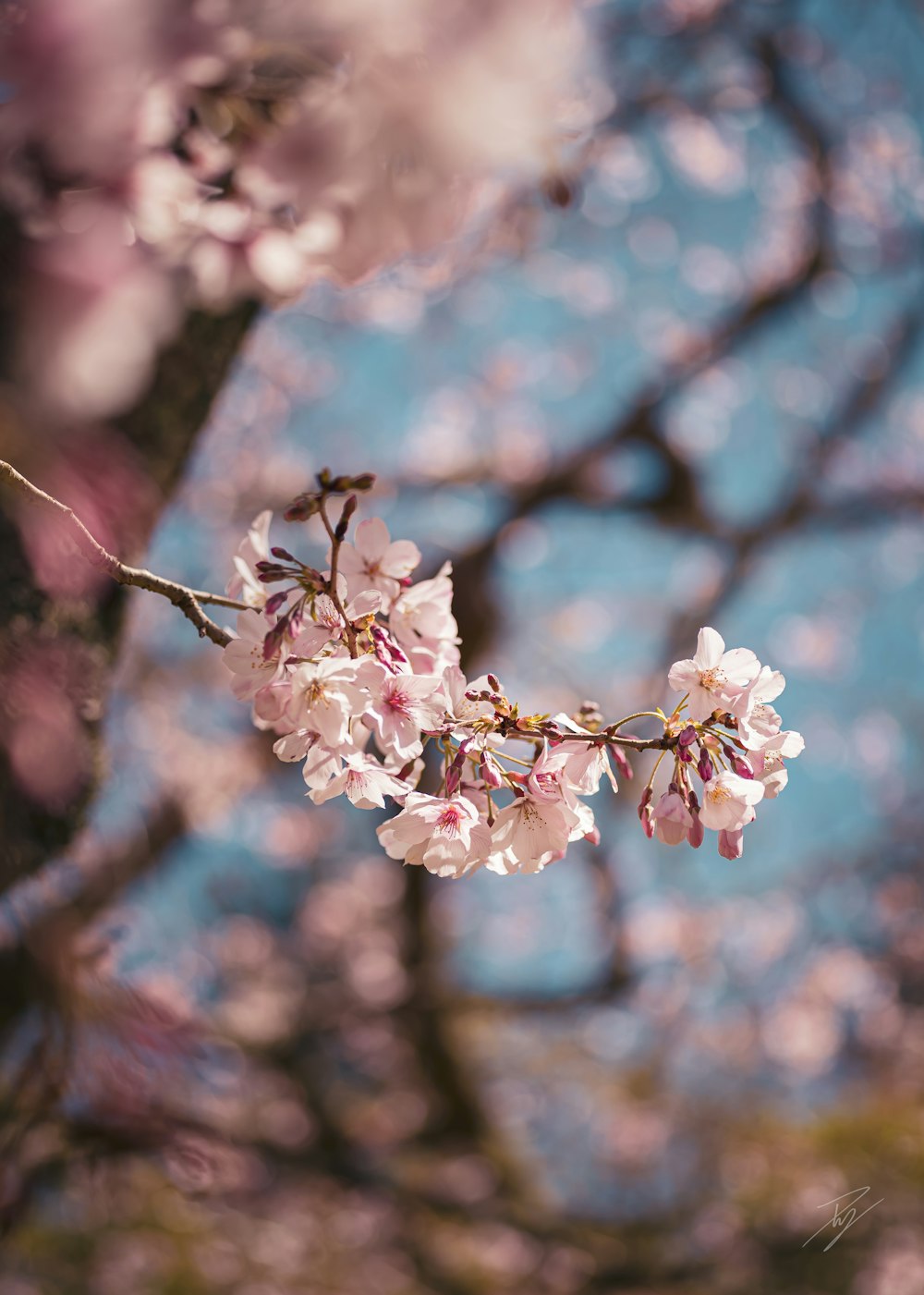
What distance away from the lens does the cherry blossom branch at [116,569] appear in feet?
1.95

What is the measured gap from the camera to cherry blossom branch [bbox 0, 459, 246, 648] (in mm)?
595

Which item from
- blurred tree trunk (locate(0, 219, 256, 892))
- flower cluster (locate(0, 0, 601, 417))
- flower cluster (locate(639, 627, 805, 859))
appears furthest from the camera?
blurred tree trunk (locate(0, 219, 256, 892))

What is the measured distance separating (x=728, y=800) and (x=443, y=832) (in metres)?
0.24

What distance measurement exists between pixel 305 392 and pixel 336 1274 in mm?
5064

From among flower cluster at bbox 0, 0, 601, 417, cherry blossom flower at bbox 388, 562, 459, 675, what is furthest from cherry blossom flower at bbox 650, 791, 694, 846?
flower cluster at bbox 0, 0, 601, 417

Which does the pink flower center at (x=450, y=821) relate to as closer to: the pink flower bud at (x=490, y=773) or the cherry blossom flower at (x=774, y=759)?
the pink flower bud at (x=490, y=773)

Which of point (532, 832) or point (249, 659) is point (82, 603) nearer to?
point (249, 659)

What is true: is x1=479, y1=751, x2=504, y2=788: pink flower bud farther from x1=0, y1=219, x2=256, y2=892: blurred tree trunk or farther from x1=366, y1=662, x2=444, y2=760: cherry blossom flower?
x1=0, y1=219, x2=256, y2=892: blurred tree trunk

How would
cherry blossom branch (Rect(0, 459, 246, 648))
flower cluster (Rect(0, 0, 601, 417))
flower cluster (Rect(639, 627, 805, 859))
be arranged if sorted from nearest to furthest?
1. flower cluster (Rect(0, 0, 601, 417))
2. cherry blossom branch (Rect(0, 459, 246, 648))
3. flower cluster (Rect(639, 627, 805, 859))

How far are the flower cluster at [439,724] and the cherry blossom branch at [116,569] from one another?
0.11 feet

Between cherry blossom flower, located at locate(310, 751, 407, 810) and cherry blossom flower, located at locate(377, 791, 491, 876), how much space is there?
0.07 feet

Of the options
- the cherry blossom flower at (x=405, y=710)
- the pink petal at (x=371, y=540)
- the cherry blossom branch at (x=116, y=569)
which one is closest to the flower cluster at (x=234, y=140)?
the cherry blossom branch at (x=116, y=569)

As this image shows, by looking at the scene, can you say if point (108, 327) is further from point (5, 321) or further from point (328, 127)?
point (5, 321)

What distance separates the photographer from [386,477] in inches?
141
